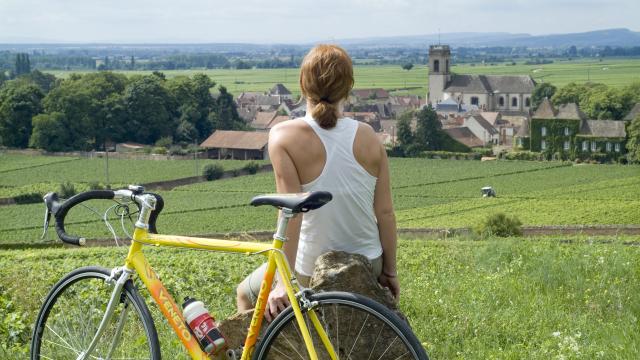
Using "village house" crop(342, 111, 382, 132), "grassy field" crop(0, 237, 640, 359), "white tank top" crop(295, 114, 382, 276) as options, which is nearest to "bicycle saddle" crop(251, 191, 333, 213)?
"white tank top" crop(295, 114, 382, 276)

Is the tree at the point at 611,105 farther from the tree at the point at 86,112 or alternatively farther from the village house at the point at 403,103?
the tree at the point at 86,112

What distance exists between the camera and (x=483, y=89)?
121938 millimetres

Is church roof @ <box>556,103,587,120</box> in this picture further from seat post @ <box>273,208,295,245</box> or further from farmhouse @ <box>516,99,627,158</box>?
seat post @ <box>273,208,295,245</box>

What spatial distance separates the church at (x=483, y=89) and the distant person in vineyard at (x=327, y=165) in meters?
116

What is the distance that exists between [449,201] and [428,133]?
3080cm

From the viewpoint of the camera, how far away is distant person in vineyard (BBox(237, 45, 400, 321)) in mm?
4766

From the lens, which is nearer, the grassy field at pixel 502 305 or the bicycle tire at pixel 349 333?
the bicycle tire at pixel 349 333

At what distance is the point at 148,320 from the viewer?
4.55 meters

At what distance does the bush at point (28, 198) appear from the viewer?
51878 mm

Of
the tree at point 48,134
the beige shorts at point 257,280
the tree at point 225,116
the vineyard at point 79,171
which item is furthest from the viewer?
the tree at point 225,116

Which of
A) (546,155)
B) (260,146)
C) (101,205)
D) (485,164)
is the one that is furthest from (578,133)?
(101,205)

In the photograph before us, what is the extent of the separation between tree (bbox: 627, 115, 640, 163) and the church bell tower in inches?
2044

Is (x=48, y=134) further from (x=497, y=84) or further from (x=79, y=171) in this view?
(x=497, y=84)

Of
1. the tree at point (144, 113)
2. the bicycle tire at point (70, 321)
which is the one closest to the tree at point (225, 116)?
the tree at point (144, 113)
